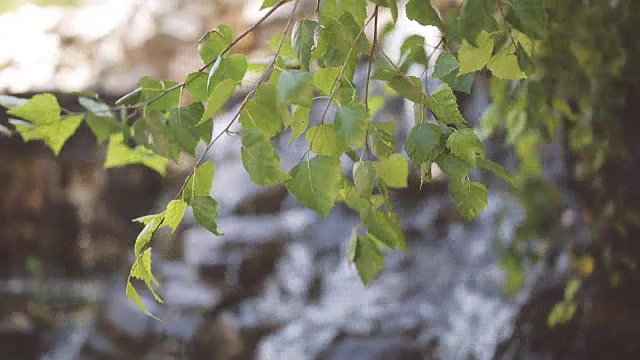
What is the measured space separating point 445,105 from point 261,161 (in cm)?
19

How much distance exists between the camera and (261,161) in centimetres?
58

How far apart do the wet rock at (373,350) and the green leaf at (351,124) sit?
1.66 meters

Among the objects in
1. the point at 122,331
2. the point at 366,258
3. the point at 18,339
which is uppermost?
the point at 366,258

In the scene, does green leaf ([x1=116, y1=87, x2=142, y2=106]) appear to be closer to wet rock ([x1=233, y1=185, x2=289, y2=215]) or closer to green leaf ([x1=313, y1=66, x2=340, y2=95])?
green leaf ([x1=313, y1=66, x2=340, y2=95])

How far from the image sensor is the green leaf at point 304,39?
23.8 inches

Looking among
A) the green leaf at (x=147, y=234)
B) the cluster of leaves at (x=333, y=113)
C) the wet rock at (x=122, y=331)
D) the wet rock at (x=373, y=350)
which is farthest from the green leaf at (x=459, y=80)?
the wet rock at (x=122, y=331)

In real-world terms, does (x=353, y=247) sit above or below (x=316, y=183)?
below

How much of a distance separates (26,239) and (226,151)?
1.34 meters

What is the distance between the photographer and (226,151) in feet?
11.9

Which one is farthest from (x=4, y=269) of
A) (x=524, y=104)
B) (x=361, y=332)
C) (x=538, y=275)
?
(x=524, y=104)

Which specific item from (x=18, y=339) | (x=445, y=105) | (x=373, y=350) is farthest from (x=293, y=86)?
(x=18, y=339)

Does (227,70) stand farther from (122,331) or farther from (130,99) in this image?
(122,331)

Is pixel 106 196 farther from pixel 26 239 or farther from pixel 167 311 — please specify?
pixel 167 311

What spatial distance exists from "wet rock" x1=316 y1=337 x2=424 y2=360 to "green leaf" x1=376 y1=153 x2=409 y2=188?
1.48 meters
